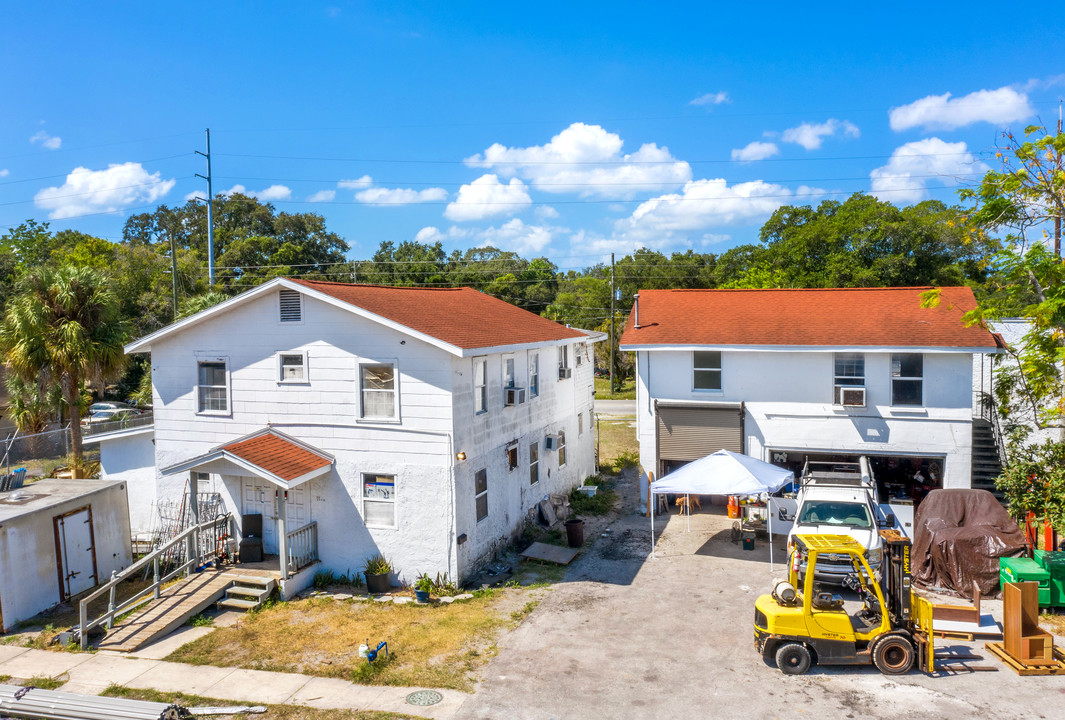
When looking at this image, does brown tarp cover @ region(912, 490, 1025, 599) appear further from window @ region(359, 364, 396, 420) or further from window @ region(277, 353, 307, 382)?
window @ region(277, 353, 307, 382)

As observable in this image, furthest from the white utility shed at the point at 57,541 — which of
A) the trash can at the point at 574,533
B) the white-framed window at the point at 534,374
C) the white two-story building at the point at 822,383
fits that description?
the white two-story building at the point at 822,383

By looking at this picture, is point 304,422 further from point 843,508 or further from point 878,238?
point 878,238

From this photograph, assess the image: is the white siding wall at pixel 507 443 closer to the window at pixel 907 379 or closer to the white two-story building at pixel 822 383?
the white two-story building at pixel 822 383

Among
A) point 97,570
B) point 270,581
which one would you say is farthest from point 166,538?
point 270,581

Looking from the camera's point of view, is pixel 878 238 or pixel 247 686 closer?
pixel 247 686

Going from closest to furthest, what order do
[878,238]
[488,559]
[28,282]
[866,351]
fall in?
[488,559], [866,351], [28,282], [878,238]

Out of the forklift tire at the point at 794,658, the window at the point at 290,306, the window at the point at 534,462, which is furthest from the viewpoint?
the window at the point at 534,462
